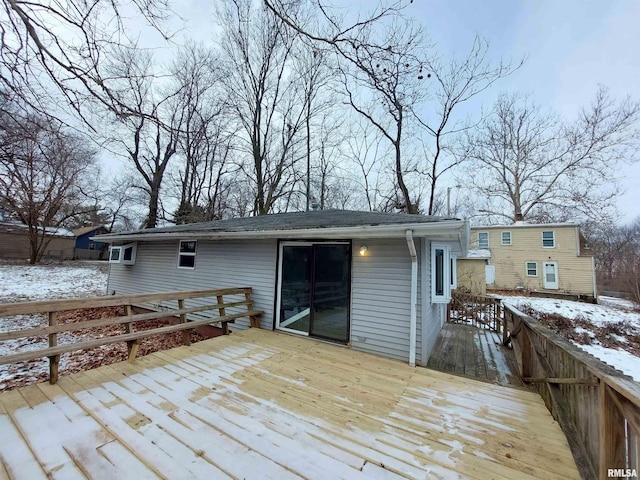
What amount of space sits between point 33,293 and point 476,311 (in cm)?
1643

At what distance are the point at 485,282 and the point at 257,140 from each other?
16748 mm

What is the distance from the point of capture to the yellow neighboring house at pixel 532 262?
1675cm

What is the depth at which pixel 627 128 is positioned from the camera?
57.5ft

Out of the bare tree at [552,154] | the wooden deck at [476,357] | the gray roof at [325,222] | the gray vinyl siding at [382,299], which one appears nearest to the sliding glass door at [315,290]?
the gray vinyl siding at [382,299]

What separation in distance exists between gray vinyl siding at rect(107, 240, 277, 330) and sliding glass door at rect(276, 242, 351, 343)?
37 centimetres

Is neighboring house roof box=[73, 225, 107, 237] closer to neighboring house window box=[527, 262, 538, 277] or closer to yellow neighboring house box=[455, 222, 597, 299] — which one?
yellow neighboring house box=[455, 222, 597, 299]

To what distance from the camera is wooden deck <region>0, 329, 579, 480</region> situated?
1.99 m

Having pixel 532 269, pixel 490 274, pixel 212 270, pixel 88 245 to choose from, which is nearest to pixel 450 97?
pixel 490 274

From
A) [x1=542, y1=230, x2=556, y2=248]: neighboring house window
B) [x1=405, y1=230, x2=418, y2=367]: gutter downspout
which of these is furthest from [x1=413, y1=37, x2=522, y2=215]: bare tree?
[x1=542, y1=230, x2=556, y2=248]: neighboring house window

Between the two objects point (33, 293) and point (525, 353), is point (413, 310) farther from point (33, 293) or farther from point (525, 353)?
point (33, 293)

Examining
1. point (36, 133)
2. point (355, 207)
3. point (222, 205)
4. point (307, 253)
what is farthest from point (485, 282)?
point (36, 133)

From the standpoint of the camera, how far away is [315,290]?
5.45 metres

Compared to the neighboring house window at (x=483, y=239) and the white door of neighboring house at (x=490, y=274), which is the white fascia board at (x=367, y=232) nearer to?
the white door of neighboring house at (x=490, y=274)

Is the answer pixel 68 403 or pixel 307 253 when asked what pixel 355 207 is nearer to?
pixel 307 253
